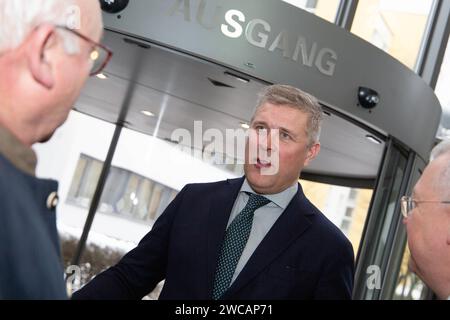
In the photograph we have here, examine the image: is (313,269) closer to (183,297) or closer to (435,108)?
(183,297)

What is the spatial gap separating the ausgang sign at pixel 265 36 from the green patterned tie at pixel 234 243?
3440 millimetres

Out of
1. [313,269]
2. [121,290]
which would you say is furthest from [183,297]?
[313,269]

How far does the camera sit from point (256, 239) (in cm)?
228

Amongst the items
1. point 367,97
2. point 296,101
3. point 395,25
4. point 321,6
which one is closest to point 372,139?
point 367,97

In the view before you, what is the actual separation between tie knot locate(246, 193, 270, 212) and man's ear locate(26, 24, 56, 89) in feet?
4.39

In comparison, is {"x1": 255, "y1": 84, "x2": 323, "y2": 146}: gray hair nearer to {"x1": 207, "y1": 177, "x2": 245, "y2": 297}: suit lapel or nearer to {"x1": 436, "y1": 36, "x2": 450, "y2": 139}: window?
{"x1": 207, "y1": 177, "x2": 245, "y2": 297}: suit lapel

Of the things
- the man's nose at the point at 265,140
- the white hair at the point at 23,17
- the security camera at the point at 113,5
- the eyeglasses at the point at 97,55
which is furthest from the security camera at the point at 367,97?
the white hair at the point at 23,17

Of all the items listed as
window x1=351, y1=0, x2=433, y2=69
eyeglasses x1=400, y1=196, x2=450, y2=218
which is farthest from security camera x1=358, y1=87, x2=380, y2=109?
eyeglasses x1=400, y1=196, x2=450, y2=218

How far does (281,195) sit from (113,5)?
133 inches

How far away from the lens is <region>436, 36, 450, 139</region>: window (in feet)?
29.1

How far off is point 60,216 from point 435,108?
523cm

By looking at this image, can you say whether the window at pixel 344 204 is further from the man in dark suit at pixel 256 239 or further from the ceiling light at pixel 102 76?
the man in dark suit at pixel 256 239

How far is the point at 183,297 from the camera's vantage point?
219cm

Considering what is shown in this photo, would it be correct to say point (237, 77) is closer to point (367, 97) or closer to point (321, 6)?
point (367, 97)
